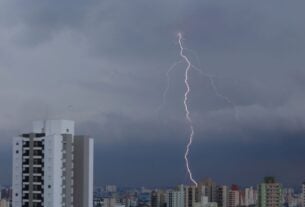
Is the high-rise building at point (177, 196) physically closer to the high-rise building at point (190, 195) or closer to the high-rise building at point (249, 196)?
the high-rise building at point (190, 195)

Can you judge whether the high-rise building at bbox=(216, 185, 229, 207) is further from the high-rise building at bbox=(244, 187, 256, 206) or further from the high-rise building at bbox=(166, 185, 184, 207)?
the high-rise building at bbox=(166, 185, 184, 207)

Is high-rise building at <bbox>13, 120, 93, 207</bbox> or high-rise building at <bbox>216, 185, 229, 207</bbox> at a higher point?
high-rise building at <bbox>13, 120, 93, 207</bbox>

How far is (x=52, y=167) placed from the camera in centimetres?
962

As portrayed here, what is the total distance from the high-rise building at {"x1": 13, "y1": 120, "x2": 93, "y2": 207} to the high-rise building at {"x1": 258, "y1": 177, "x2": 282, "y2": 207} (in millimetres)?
9178

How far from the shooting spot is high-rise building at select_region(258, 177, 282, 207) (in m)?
18.1

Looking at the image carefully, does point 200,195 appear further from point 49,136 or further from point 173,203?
point 49,136

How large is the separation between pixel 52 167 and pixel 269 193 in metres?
10.0

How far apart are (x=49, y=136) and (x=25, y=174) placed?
729mm

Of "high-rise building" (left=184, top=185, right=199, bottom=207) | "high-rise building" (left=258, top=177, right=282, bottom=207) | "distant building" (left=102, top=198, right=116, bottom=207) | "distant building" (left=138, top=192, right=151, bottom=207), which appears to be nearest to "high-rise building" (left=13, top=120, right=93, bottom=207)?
"distant building" (left=102, top=198, right=116, bottom=207)

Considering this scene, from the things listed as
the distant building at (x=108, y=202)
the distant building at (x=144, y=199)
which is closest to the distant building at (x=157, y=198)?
the distant building at (x=144, y=199)

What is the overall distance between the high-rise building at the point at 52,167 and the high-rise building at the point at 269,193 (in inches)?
361

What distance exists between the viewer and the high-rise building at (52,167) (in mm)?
9664

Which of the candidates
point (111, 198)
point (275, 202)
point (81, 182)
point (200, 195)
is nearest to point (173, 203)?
point (200, 195)

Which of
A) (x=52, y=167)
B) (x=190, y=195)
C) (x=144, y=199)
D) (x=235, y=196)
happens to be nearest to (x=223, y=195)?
(x=235, y=196)
